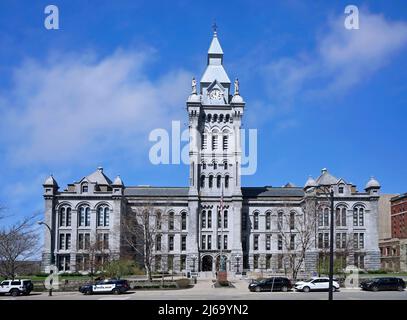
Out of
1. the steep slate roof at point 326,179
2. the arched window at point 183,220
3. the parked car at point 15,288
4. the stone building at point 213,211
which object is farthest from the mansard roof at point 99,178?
the parked car at point 15,288

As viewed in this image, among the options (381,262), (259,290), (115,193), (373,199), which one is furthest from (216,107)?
(259,290)

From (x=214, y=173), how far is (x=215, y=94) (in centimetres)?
1147

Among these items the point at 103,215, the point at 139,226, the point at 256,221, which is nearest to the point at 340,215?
the point at 256,221

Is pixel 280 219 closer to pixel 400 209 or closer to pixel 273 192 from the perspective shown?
pixel 273 192

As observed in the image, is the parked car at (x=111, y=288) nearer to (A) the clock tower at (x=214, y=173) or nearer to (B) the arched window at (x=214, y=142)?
(A) the clock tower at (x=214, y=173)

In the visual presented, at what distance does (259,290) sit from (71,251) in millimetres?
40196

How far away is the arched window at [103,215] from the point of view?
67750 mm

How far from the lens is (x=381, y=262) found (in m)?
72.0

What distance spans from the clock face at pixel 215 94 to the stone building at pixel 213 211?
145 millimetres

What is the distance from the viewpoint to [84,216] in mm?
67750

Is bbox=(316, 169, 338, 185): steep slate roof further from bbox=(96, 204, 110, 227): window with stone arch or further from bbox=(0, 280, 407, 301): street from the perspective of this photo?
bbox=(0, 280, 407, 301): street
